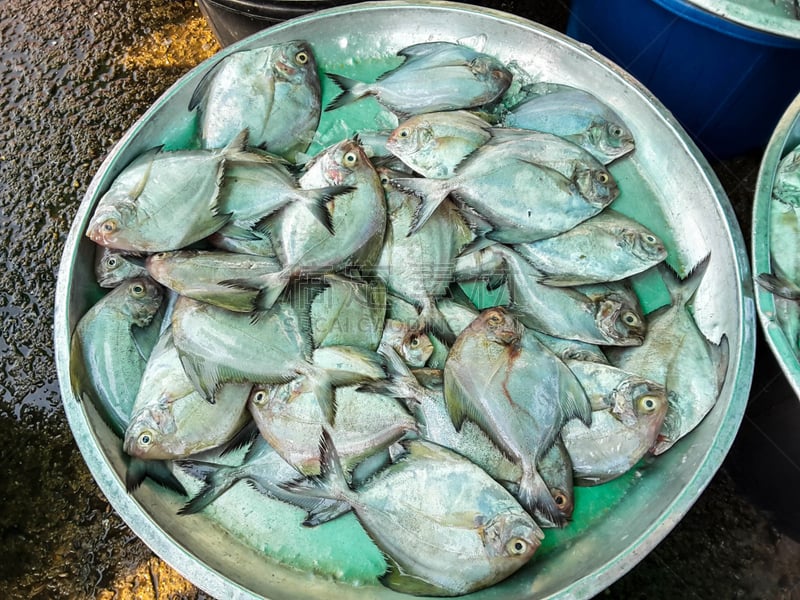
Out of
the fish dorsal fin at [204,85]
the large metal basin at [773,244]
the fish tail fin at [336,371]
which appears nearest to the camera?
the large metal basin at [773,244]

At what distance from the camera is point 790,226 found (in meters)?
A: 2.02

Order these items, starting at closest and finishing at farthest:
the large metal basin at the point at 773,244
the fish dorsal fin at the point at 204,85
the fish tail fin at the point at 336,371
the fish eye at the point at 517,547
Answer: the fish eye at the point at 517,547
the large metal basin at the point at 773,244
the fish tail fin at the point at 336,371
the fish dorsal fin at the point at 204,85

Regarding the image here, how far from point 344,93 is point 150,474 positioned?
5.39 feet

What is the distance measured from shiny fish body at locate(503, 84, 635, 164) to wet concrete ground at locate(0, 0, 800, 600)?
953 millimetres

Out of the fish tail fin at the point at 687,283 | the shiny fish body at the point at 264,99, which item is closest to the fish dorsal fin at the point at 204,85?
the shiny fish body at the point at 264,99

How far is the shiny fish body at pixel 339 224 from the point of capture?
6.72 ft

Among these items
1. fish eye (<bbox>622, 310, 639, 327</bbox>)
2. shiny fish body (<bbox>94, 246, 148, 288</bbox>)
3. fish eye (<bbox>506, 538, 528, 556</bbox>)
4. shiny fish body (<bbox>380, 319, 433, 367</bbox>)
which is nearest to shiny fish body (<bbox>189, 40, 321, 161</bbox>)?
shiny fish body (<bbox>94, 246, 148, 288</bbox>)

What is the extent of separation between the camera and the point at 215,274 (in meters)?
1.98

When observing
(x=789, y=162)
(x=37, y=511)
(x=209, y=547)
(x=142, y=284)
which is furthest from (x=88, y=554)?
(x=789, y=162)

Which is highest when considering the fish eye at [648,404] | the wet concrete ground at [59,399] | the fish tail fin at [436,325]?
the fish eye at [648,404]

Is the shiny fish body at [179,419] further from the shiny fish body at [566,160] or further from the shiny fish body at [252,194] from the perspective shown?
the shiny fish body at [566,160]

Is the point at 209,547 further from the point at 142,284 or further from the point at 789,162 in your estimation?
the point at 789,162

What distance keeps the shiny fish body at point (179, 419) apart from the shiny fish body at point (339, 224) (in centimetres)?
48

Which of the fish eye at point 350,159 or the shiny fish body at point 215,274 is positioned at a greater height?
the fish eye at point 350,159
